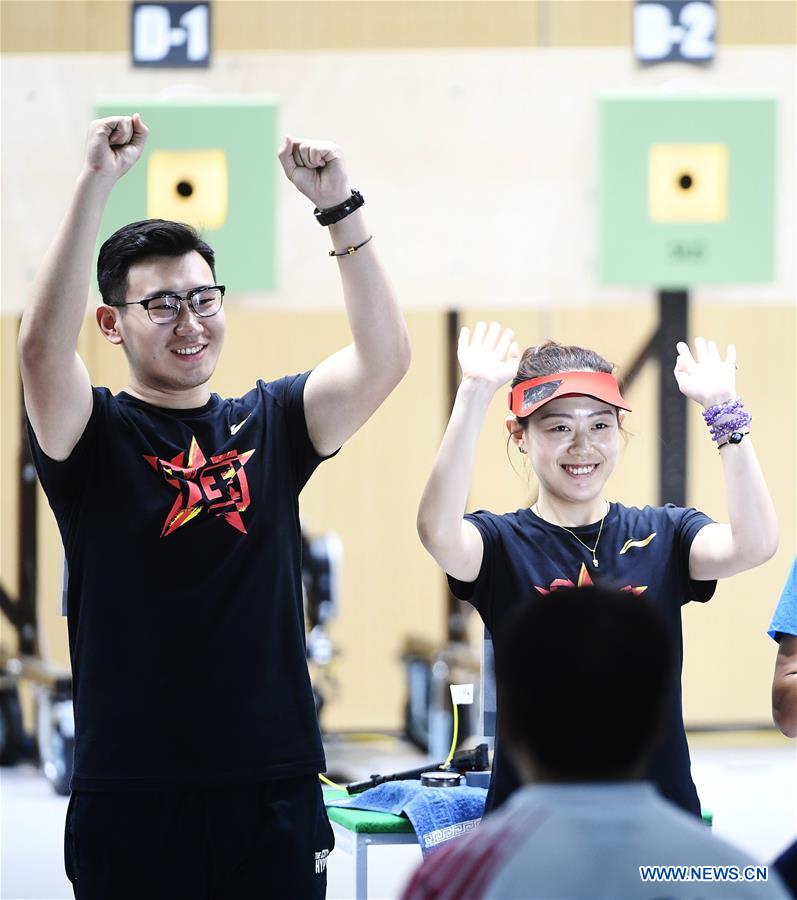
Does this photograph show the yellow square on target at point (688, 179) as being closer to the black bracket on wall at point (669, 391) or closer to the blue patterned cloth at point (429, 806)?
the black bracket on wall at point (669, 391)

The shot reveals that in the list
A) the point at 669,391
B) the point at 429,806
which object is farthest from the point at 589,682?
the point at 669,391

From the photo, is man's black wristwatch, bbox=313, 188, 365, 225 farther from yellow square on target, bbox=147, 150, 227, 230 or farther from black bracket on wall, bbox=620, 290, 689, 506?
black bracket on wall, bbox=620, 290, 689, 506

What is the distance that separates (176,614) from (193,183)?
3.13 meters

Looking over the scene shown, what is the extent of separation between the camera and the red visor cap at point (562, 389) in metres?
2.11

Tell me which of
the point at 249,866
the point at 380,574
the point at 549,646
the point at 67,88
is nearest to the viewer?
the point at 549,646

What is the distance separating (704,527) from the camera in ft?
Answer: 6.77

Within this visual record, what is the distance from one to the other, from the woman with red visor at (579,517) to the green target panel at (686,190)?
2.75 m

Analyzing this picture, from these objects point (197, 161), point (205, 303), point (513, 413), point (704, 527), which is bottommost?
point (704, 527)

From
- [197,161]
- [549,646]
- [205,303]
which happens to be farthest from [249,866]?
[197,161]

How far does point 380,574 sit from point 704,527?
11.2 feet

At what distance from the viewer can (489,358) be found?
6.66ft

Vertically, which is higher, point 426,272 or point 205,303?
point 426,272

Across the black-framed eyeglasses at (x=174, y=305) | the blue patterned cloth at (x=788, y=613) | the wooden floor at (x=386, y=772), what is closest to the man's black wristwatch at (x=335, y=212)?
the black-framed eyeglasses at (x=174, y=305)

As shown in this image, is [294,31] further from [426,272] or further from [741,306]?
[741,306]
